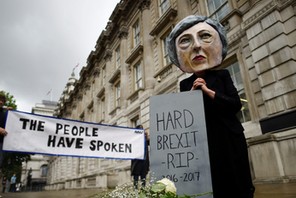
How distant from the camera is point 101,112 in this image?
20.2m

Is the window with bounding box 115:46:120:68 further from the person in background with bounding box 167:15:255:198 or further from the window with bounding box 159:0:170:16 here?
the person in background with bounding box 167:15:255:198

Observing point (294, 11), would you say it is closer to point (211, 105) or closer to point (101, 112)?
point (211, 105)

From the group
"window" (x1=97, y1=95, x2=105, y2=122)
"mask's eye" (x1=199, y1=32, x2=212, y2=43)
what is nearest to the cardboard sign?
"mask's eye" (x1=199, y1=32, x2=212, y2=43)

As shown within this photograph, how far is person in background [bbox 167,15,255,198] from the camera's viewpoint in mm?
1634

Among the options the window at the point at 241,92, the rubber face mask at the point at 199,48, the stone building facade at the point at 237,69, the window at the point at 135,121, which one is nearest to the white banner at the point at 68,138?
the stone building facade at the point at 237,69

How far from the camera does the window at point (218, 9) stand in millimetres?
8360

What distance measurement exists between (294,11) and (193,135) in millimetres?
6049

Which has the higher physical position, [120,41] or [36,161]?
[120,41]

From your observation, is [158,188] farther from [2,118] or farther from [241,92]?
[241,92]

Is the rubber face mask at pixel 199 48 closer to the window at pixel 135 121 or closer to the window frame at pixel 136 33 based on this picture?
the window at pixel 135 121

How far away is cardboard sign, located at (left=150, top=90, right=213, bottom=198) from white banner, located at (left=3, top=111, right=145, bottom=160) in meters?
3.73

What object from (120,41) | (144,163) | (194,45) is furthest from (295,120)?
(120,41)

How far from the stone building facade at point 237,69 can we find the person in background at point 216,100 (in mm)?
4021

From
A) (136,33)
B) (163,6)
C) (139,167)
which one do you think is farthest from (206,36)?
(136,33)
